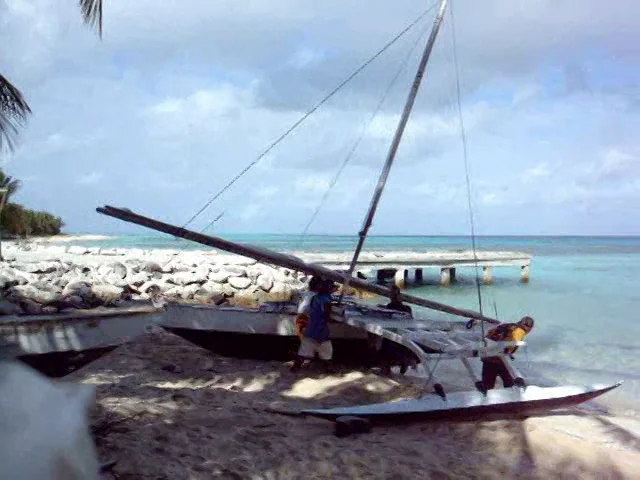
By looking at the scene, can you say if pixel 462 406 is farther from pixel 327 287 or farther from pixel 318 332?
pixel 327 287

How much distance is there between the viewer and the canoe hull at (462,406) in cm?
723

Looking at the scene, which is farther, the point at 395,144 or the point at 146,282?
the point at 146,282

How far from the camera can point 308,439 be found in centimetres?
662

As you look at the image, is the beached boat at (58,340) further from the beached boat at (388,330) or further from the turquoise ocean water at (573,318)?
the turquoise ocean water at (573,318)

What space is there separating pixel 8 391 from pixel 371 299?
68.8 ft

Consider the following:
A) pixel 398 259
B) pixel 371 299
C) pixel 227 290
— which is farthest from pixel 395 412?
pixel 398 259

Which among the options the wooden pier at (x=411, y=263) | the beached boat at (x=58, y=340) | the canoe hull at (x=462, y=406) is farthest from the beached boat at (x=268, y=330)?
the wooden pier at (x=411, y=263)

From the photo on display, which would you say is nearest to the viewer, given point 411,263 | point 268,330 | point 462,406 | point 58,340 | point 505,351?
point 462,406

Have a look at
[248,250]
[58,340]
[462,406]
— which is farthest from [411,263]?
[58,340]

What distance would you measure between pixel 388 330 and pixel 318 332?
112 cm

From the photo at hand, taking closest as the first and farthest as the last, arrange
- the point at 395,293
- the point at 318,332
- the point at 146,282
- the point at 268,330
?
1. the point at 318,332
2. the point at 268,330
3. the point at 395,293
4. the point at 146,282

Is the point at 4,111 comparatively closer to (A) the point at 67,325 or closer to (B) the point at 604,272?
(A) the point at 67,325

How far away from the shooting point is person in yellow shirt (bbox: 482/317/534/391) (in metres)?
7.98

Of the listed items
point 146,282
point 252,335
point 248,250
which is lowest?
point 146,282
